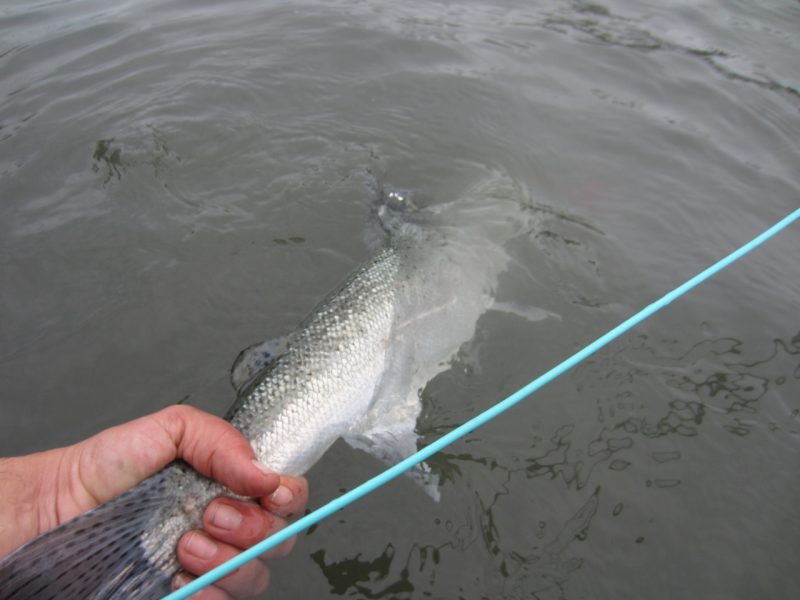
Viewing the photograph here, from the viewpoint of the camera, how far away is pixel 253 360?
294 centimetres

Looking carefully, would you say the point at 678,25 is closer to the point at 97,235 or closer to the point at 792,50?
the point at 792,50

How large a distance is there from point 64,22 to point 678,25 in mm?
9471

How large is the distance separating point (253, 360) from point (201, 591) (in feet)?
3.80

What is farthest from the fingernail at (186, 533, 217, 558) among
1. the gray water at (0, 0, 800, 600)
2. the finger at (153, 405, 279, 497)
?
the gray water at (0, 0, 800, 600)

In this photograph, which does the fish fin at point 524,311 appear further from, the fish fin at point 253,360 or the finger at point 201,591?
the finger at point 201,591

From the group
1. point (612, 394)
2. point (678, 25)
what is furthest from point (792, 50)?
point (612, 394)

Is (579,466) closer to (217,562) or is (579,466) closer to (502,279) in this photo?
(502,279)

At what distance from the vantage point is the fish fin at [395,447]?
2.78 metres

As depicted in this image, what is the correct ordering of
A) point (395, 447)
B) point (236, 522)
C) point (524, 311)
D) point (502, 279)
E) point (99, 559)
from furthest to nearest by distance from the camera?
point (502, 279), point (524, 311), point (395, 447), point (236, 522), point (99, 559)

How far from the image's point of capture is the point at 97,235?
4.21 meters

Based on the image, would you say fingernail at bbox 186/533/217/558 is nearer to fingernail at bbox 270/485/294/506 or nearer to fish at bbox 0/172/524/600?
fish at bbox 0/172/524/600

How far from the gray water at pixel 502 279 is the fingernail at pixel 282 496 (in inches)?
14.4

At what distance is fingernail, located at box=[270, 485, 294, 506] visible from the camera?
7.59 ft

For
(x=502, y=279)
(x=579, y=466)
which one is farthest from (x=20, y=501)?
(x=502, y=279)
